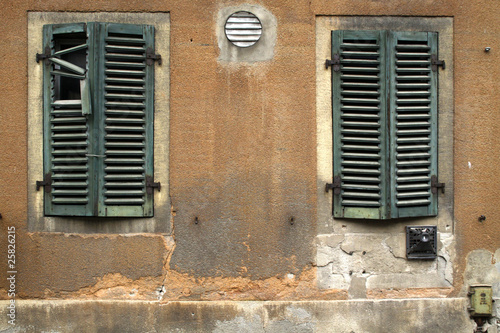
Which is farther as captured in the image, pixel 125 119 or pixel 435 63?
pixel 435 63

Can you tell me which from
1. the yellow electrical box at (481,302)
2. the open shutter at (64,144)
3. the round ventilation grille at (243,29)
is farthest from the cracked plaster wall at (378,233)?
the open shutter at (64,144)

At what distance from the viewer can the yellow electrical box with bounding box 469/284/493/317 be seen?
4.74 meters

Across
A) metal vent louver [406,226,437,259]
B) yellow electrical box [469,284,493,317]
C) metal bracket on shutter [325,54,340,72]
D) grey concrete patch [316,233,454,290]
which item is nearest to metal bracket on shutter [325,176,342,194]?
grey concrete patch [316,233,454,290]

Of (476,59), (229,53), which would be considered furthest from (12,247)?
(476,59)

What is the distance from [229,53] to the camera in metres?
4.78

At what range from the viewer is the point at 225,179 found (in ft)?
15.6

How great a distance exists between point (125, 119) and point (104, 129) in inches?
9.2

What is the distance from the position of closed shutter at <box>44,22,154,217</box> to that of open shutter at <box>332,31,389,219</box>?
77.5 inches

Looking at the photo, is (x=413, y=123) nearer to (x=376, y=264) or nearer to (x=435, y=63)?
(x=435, y=63)

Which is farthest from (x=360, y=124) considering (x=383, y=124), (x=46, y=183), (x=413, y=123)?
(x=46, y=183)

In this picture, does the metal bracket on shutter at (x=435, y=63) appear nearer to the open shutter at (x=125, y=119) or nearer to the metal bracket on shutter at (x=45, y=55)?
the open shutter at (x=125, y=119)

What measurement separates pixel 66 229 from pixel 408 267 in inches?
143

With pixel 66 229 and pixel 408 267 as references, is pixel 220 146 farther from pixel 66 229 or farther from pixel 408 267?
pixel 408 267

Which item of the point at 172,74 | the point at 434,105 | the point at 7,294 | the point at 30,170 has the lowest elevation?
the point at 7,294
